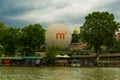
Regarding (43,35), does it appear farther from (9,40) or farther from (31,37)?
(9,40)

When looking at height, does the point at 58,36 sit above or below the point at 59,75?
above

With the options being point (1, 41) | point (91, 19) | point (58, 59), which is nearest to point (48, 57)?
point (58, 59)

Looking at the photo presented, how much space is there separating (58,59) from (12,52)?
2711 centimetres

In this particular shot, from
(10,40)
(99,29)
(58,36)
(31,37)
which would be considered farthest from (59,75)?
(31,37)

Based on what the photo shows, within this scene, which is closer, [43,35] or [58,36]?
[58,36]

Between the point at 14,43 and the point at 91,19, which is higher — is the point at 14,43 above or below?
below

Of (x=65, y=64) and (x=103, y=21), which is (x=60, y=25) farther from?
(x=65, y=64)

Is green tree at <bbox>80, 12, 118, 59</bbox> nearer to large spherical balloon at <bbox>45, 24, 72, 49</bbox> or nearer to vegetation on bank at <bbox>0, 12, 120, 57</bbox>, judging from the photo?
vegetation on bank at <bbox>0, 12, 120, 57</bbox>

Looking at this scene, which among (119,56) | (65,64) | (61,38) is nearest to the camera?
(65,64)

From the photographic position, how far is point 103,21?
92938 millimetres

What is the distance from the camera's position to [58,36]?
100m

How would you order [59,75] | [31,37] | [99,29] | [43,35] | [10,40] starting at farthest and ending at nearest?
[43,35], [31,37], [10,40], [99,29], [59,75]

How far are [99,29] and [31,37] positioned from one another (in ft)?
76.0

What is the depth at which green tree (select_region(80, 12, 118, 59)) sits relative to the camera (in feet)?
302
